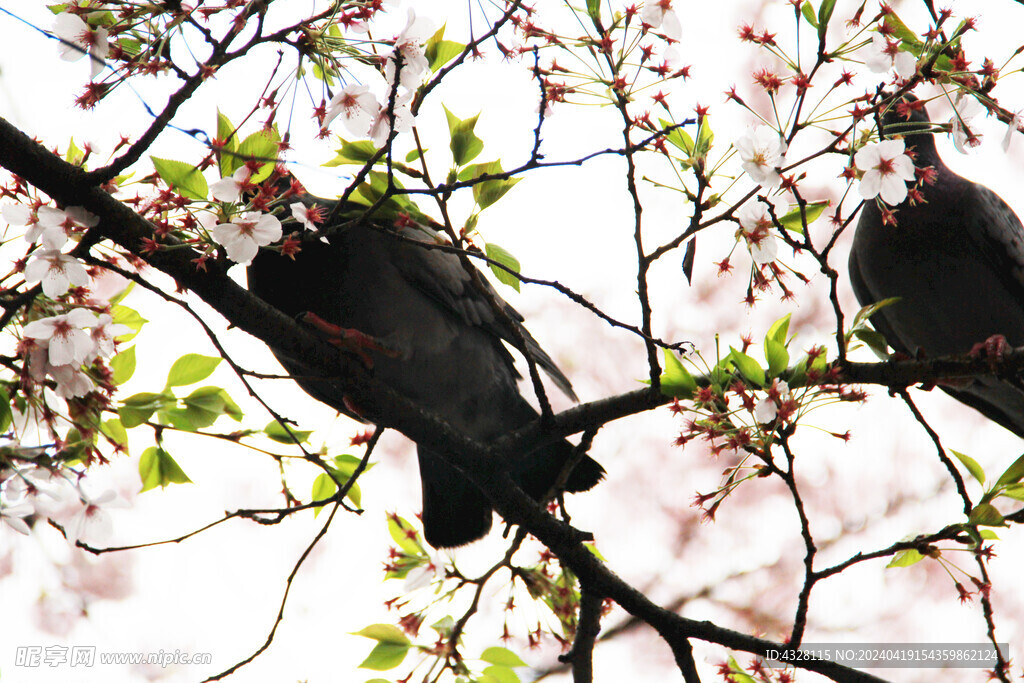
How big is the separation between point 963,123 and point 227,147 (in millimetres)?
1467

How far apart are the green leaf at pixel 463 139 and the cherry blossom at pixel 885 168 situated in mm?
796

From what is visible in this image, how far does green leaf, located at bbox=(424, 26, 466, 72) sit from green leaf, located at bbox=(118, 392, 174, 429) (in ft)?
3.56

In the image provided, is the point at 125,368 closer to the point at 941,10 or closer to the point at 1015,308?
the point at 941,10

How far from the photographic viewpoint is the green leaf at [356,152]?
183 cm

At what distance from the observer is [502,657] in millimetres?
2396

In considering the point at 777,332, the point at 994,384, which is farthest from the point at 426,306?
the point at 994,384

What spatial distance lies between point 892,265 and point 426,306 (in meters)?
1.95

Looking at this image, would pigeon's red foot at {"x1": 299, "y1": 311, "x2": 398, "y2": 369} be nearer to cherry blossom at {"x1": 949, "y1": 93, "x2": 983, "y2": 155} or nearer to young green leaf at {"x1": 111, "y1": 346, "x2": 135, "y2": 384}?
young green leaf at {"x1": 111, "y1": 346, "x2": 135, "y2": 384}

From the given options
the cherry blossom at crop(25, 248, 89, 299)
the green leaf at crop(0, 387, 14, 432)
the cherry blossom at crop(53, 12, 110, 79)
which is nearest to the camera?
the cherry blossom at crop(53, 12, 110, 79)

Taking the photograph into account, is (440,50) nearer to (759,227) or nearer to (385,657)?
(759,227)

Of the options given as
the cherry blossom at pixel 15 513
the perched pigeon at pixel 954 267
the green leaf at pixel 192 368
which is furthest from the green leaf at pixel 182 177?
the perched pigeon at pixel 954 267

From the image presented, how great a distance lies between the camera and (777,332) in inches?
79.3

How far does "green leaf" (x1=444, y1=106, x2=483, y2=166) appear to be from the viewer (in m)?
1.80

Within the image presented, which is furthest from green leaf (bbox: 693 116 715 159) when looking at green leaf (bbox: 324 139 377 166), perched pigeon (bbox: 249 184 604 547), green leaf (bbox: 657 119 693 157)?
perched pigeon (bbox: 249 184 604 547)
